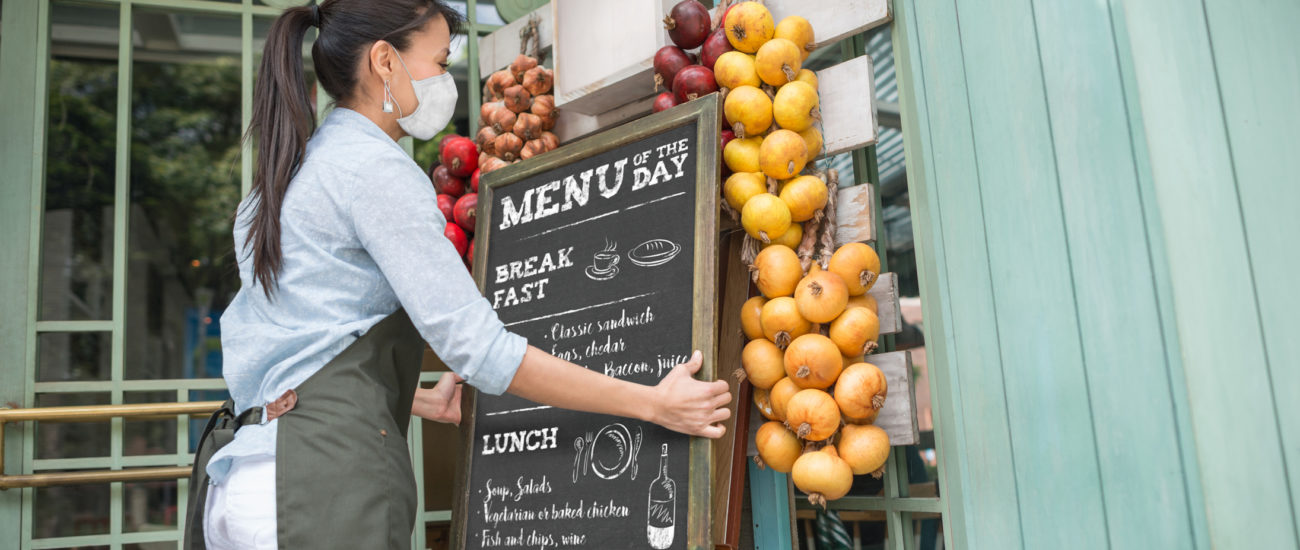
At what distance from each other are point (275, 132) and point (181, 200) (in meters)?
7.26

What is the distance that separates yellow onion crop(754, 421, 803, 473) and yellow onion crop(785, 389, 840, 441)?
0.09 meters

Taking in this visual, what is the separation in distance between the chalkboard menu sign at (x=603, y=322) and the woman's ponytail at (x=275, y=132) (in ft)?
2.39

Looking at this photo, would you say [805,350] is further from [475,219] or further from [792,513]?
[475,219]

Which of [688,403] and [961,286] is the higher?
[961,286]

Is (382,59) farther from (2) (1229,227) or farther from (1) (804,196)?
(2) (1229,227)

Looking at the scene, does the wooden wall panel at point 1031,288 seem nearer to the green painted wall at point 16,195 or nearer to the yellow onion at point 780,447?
the yellow onion at point 780,447

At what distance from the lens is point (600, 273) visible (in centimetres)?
202

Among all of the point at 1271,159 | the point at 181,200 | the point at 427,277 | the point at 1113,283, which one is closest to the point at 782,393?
the point at 1113,283

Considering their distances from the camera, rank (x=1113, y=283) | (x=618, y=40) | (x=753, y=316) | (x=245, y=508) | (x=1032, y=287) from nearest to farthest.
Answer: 1. (x=245, y=508)
2. (x=1113, y=283)
3. (x=1032, y=287)
4. (x=753, y=316)
5. (x=618, y=40)

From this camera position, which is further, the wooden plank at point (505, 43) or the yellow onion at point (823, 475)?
the wooden plank at point (505, 43)

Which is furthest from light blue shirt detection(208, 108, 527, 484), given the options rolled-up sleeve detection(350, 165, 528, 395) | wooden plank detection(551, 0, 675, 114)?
wooden plank detection(551, 0, 675, 114)

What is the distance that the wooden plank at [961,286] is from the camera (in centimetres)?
176

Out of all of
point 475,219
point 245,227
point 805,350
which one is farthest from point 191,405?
point 805,350

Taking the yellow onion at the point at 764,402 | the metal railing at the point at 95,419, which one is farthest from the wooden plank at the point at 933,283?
the metal railing at the point at 95,419
